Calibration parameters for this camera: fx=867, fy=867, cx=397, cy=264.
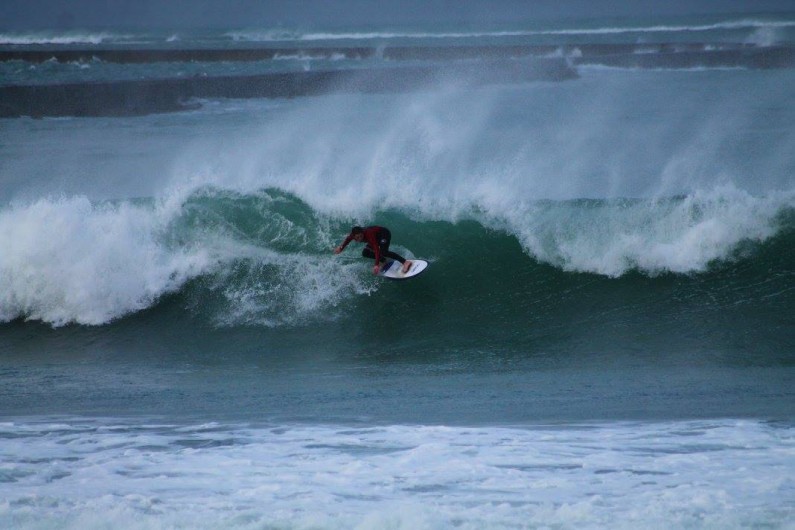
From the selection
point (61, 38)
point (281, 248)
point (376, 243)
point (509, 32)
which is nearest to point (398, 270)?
point (376, 243)

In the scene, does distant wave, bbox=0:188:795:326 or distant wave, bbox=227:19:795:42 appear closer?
distant wave, bbox=0:188:795:326

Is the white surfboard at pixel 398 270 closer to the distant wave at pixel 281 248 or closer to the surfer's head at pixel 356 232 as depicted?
the distant wave at pixel 281 248

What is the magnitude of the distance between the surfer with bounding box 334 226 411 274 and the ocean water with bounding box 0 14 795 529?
47cm

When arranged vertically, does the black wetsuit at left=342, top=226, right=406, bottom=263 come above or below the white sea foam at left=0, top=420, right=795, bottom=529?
above

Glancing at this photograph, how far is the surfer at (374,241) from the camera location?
31.5 ft

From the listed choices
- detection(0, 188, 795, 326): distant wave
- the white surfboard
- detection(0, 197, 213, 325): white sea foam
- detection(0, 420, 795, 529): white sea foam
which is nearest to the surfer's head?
the white surfboard

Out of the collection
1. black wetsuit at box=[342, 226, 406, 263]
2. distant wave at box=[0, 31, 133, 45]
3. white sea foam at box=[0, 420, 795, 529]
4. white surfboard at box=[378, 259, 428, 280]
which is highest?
distant wave at box=[0, 31, 133, 45]

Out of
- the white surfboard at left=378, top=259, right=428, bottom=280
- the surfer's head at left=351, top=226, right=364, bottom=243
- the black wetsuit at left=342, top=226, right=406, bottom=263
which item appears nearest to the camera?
the surfer's head at left=351, top=226, right=364, bottom=243

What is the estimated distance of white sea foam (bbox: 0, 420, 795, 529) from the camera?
18.4ft

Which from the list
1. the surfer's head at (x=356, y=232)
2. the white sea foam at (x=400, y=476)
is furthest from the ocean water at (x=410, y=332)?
the surfer's head at (x=356, y=232)

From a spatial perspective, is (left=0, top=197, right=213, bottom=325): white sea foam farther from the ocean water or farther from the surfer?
the surfer

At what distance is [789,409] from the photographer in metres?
7.04

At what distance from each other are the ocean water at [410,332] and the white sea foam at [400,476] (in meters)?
0.02

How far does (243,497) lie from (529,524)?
196 centimetres
